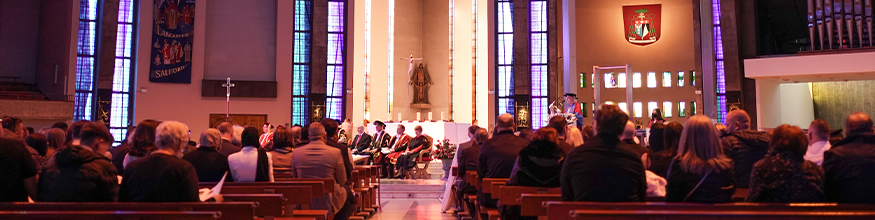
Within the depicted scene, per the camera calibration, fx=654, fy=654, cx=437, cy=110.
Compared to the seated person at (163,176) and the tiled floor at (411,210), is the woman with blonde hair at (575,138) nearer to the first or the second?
the tiled floor at (411,210)

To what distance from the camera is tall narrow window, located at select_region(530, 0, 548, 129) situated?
18.5 metres

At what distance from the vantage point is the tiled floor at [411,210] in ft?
26.5

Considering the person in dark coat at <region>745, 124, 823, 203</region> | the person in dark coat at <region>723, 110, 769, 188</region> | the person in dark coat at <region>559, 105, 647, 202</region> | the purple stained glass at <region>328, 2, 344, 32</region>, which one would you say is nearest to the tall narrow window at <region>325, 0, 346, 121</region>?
the purple stained glass at <region>328, 2, 344, 32</region>

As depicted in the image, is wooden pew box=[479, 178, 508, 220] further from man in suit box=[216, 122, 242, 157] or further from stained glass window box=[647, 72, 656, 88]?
stained glass window box=[647, 72, 656, 88]

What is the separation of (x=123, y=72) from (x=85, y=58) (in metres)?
0.98

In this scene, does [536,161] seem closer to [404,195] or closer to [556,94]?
[404,195]

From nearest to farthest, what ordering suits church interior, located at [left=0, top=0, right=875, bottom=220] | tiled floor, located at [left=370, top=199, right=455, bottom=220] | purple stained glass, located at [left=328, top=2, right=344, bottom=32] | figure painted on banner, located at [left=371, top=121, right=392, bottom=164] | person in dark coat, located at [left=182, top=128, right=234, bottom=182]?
person in dark coat, located at [left=182, top=128, right=234, bottom=182] → tiled floor, located at [left=370, top=199, right=455, bottom=220] → figure painted on banner, located at [left=371, top=121, right=392, bottom=164] → church interior, located at [left=0, top=0, right=875, bottom=220] → purple stained glass, located at [left=328, top=2, right=344, bottom=32]

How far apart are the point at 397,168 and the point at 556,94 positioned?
25.0 feet

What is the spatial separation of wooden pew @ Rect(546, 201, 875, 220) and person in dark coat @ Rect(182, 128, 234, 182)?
276cm

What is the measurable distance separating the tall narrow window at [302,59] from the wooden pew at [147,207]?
15620mm

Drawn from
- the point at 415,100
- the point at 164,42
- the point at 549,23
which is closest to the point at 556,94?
the point at 549,23

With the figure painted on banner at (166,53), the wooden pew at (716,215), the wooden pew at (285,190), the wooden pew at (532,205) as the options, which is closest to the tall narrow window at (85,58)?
the figure painted on banner at (166,53)

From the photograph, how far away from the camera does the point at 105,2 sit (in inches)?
683

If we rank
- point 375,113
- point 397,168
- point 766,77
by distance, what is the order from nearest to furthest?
point 397,168 → point 766,77 → point 375,113
